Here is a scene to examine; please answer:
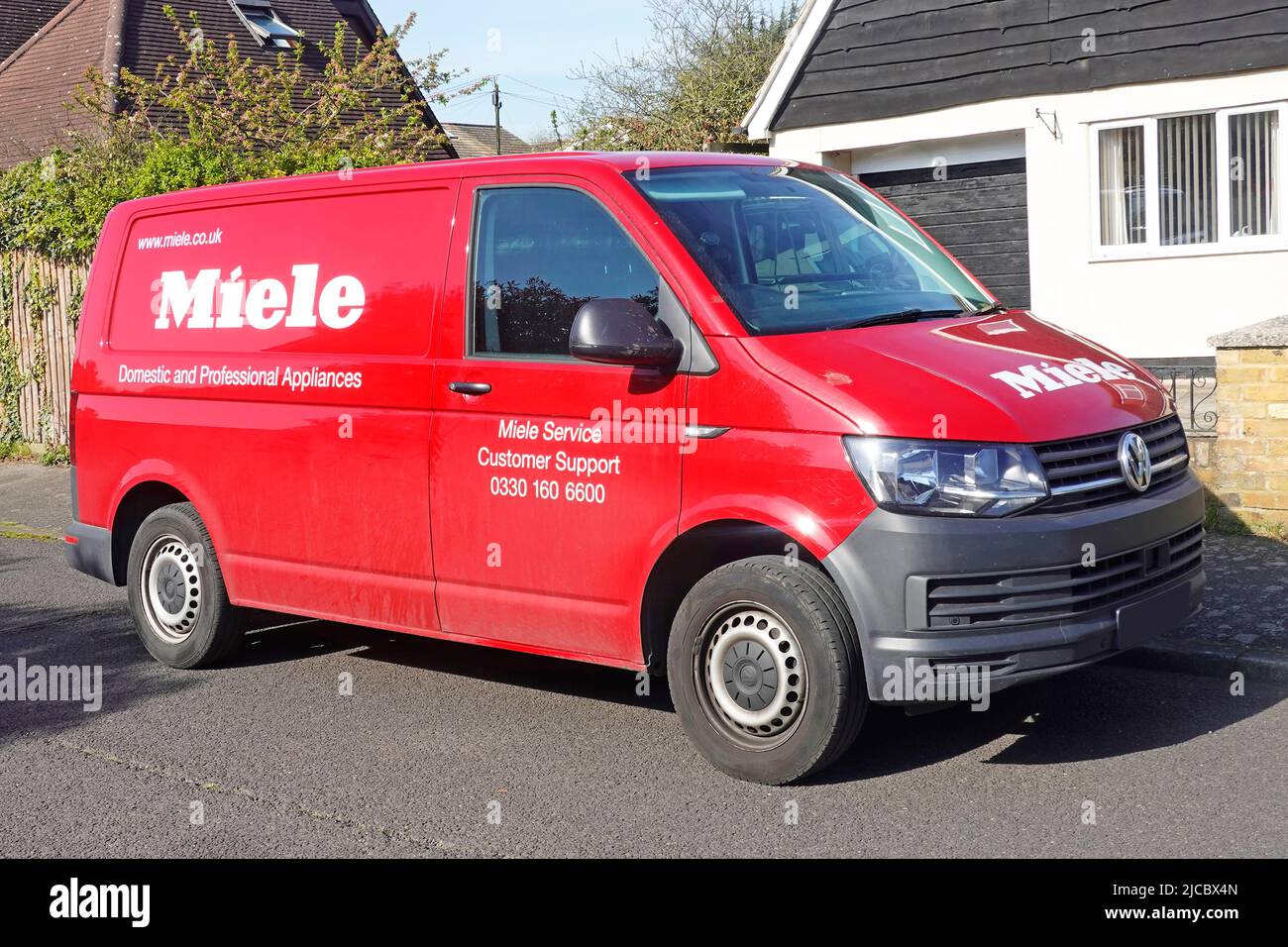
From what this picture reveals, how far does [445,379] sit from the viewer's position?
571 centimetres

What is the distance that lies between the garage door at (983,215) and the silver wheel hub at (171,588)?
10896mm

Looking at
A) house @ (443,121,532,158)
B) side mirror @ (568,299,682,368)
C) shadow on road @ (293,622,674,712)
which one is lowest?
shadow on road @ (293,622,674,712)

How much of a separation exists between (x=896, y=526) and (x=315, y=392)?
2.77m

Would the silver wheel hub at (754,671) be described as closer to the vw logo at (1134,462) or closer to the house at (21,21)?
the vw logo at (1134,462)

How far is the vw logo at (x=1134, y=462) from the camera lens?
4910 mm

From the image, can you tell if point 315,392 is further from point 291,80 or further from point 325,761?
point 291,80

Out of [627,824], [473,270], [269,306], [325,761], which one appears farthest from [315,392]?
[627,824]

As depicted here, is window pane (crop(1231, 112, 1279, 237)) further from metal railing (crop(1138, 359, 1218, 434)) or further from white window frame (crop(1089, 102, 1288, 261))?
metal railing (crop(1138, 359, 1218, 434))

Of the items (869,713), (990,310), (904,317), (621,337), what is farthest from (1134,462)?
(621,337)

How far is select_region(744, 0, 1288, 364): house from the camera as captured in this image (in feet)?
44.9

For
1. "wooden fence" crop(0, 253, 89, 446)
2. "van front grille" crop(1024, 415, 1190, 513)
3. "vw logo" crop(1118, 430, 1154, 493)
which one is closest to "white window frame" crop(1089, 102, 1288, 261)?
"van front grille" crop(1024, 415, 1190, 513)

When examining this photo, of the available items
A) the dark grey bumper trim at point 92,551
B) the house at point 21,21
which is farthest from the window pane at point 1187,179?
the house at point 21,21

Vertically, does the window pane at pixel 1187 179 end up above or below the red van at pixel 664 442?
above

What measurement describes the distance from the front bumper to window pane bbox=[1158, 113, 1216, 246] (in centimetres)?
1050
